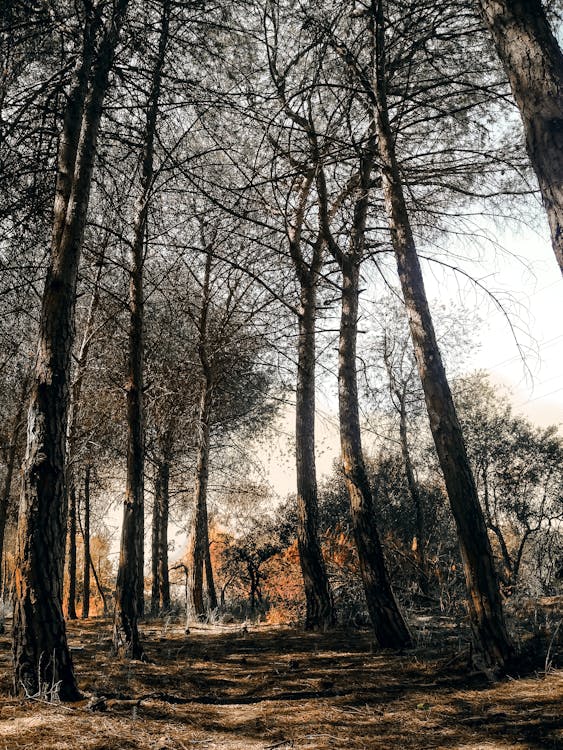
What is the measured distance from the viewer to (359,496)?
5.76m

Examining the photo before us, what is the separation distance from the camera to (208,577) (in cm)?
1155

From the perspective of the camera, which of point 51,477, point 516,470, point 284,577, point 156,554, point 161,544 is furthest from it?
point 516,470

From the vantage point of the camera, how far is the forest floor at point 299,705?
2584mm

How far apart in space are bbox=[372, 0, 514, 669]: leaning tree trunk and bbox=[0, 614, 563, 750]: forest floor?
0.39 meters

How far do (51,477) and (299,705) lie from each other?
94.0 inches

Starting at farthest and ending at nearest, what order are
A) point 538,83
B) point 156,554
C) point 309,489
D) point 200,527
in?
point 156,554
point 200,527
point 309,489
point 538,83

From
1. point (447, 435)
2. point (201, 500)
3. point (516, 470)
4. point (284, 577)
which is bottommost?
point (284, 577)

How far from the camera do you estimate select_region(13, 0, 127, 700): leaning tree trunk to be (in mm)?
3316

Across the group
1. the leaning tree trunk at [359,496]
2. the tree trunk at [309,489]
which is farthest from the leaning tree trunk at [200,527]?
the leaning tree trunk at [359,496]

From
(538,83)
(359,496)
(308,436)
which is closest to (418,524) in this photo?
(308,436)

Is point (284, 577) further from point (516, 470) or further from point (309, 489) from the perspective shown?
point (309, 489)

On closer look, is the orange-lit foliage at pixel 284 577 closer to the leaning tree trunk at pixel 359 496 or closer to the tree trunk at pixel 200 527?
the tree trunk at pixel 200 527

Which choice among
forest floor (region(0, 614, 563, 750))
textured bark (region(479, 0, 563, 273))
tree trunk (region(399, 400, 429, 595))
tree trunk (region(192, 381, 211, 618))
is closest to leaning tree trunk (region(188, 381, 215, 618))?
tree trunk (region(192, 381, 211, 618))

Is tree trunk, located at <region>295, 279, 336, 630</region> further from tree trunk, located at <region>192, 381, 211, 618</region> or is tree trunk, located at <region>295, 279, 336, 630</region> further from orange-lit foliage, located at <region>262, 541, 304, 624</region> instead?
orange-lit foliage, located at <region>262, 541, 304, 624</region>
